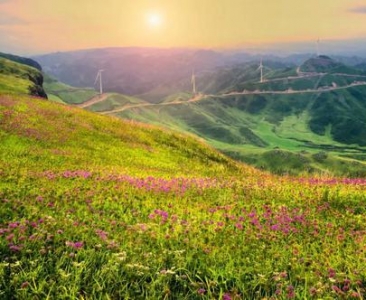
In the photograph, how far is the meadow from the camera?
8.27m

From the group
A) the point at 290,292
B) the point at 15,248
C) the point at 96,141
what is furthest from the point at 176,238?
the point at 96,141

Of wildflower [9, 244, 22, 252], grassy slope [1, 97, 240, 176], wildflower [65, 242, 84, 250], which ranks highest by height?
wildflower [9, 244, 22, 252]

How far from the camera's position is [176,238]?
10.7 meters

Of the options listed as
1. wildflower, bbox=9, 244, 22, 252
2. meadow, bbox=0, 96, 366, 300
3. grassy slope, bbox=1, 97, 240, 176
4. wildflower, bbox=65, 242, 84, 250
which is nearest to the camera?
meadow, bbox=0, 96, 366, 300

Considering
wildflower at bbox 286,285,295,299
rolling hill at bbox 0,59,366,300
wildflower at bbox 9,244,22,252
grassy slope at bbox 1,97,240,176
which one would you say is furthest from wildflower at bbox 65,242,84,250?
grassy slope at bbox 1,97,240,176

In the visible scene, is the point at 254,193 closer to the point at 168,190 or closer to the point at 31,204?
the point at 168,190

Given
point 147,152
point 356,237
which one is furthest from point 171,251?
point 147,152

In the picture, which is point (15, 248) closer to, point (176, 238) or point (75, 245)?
point (75, 245)

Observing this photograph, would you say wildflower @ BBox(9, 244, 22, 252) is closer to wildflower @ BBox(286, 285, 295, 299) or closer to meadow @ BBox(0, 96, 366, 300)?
meadow @ BBox(0, 96, 366, 300)

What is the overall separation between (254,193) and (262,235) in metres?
5.32

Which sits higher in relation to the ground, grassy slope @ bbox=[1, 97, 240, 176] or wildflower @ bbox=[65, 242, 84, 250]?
wildflower @ bbox=[65, 242, 84, 250]

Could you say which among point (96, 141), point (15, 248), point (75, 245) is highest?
point (15, 248)

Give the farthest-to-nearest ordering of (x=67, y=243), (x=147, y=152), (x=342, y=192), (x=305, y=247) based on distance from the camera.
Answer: (x=147, y=152), (x=342, y=192), (x=305, y=247), (x=67, y=243)

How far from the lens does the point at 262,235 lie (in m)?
11.1
